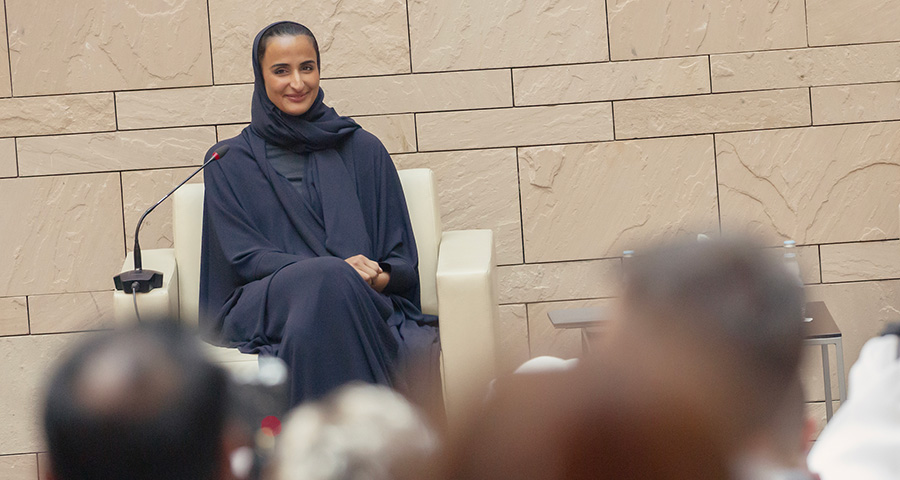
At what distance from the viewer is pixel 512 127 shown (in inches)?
A: 142

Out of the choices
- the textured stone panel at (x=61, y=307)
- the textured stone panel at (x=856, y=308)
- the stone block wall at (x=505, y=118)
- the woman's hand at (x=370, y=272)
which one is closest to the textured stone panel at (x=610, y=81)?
the stone block wall at (x=505, y=118)

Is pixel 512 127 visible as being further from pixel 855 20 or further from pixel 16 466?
pixel 16 466

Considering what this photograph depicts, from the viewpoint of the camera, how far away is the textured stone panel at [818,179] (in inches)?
141

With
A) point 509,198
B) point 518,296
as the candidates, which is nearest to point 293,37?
point 509,198

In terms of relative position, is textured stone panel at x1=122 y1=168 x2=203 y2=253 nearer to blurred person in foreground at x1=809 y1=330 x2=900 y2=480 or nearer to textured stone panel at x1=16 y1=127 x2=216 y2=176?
textured stone panel at x1=16 y1=127 x2=216 y2=176

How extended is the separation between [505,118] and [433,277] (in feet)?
2.57

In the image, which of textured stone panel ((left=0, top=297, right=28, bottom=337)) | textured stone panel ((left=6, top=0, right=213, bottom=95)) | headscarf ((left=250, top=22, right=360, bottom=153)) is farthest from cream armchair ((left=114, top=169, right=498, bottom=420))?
textured stone panel ((left=0, top=297, right=28, bottom=337))

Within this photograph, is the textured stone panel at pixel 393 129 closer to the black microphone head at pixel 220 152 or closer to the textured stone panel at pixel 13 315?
the black microphone head at pixel 220 152

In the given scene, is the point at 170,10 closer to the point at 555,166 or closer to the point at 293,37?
the point at 293,37

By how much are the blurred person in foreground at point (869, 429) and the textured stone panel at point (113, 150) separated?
10.00 ft

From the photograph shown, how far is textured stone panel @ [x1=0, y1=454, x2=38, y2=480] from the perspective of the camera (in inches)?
142

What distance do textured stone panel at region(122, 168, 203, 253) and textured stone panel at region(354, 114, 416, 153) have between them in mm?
714

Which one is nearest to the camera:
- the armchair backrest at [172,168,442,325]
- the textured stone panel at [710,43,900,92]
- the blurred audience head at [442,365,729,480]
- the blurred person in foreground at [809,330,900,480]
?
the blurred audience head at [442,365,729,480]

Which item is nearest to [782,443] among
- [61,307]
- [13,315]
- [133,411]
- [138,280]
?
[133,411]
